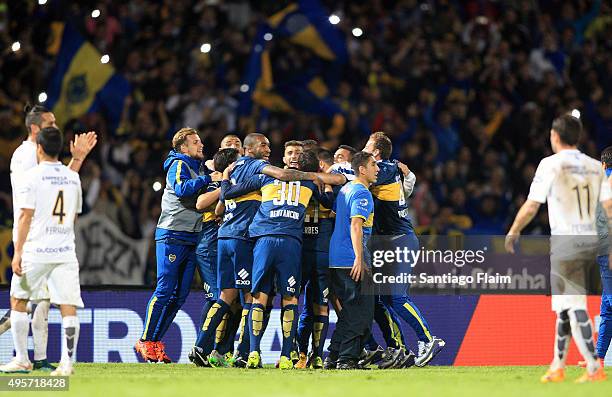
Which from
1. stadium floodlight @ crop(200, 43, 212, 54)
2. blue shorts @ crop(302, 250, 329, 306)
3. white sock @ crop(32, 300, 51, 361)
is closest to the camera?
white sock @ crop(32, 300, 51, 361)

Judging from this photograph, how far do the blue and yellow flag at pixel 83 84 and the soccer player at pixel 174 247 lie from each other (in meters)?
5.48

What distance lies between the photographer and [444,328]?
14.2m

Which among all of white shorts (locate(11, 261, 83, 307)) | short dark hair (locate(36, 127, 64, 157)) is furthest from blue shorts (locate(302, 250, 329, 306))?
short dark hair (locate(36, 127, 64, 157))

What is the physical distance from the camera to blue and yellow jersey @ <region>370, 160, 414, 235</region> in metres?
A: 12.6

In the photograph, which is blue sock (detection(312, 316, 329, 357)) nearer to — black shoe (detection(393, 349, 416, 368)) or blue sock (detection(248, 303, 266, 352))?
blue sock (detection(248, 303, 266, 352))

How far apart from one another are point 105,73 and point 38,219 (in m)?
8.82

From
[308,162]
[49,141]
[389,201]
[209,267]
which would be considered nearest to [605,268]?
[389,201]

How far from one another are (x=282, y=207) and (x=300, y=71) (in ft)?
28.1

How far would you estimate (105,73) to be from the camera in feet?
60.7

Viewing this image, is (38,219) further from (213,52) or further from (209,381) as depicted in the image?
(213,52)

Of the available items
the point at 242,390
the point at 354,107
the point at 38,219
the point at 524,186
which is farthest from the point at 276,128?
the point at 242,390

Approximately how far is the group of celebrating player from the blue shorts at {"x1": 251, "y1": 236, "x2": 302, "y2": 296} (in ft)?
0.03

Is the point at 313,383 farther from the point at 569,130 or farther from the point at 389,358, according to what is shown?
the point at 569,130

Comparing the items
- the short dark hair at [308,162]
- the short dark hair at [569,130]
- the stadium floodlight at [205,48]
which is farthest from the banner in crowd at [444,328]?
the stadium floodlight at [205,48]
